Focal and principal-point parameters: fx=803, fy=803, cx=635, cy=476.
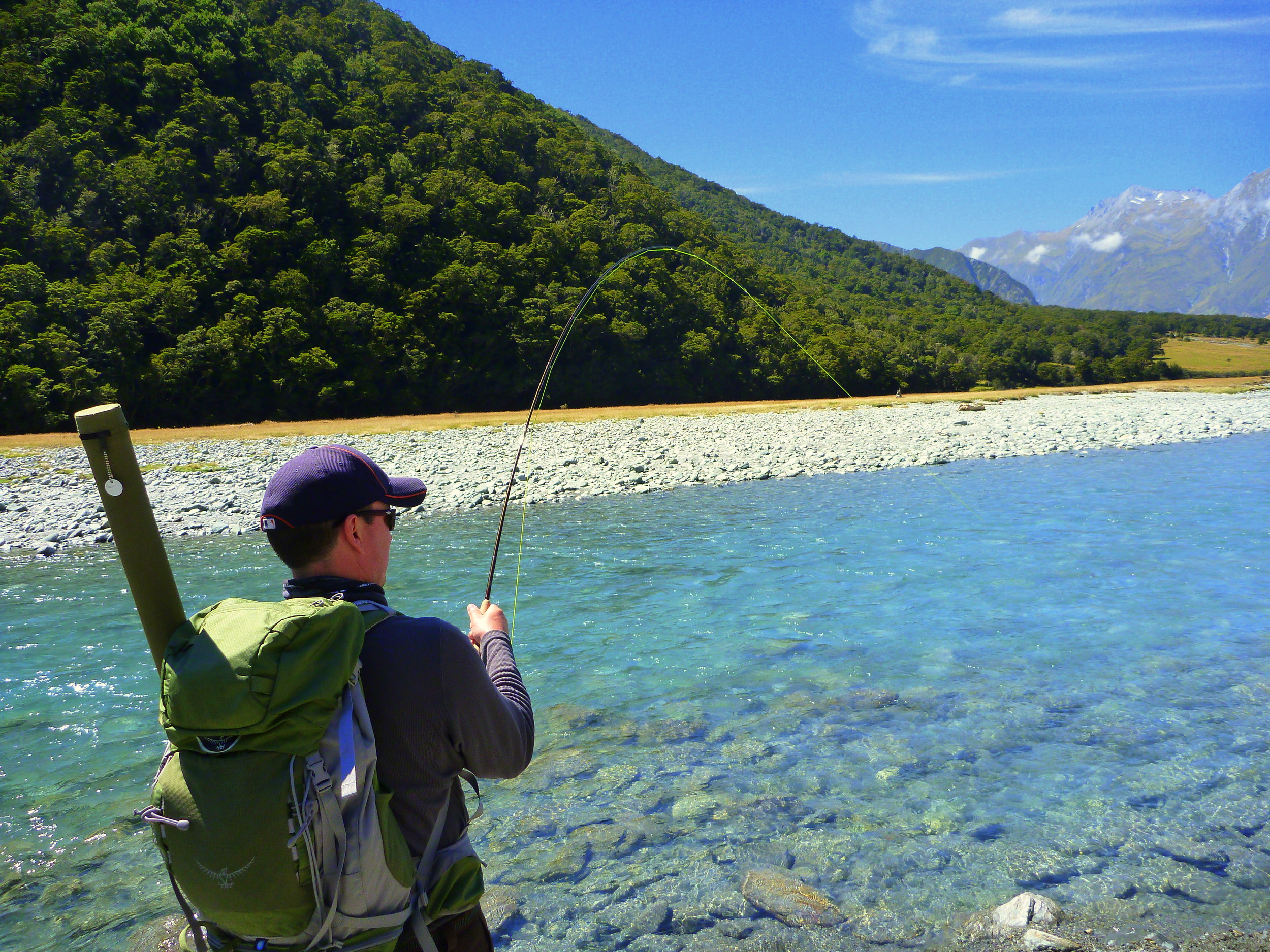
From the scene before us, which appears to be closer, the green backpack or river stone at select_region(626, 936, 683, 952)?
the green backpack

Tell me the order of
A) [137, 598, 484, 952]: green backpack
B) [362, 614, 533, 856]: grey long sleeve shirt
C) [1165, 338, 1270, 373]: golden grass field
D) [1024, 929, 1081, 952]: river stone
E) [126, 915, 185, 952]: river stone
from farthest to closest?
[1165, 338, 1270, 373]: golden grass field → [126, 915, 185, 952]: river stone → [1024, 929, 1081, 952]: river stone → [362, 614, 533, 856]: grey long sleeve shirt → [137, 598, 484, 952]: green backpack

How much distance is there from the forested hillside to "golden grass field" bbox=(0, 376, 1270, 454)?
10.1 feet

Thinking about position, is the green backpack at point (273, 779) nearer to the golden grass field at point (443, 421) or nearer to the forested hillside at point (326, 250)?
the golden grass field at point (443, 421)

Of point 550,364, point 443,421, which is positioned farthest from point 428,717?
point 443,421

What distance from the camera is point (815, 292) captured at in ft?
210

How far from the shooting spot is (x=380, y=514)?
182 centimetres

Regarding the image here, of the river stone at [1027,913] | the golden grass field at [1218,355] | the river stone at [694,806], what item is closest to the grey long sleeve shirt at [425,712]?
the river stone at [1027,913]

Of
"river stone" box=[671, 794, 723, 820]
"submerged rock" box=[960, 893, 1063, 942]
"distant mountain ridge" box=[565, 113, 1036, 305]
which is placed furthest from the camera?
"distant mountain ridge" box=[565, 113, 1036, 305]

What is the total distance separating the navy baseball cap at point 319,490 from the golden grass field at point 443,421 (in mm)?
26089

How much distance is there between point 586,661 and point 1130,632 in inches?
194

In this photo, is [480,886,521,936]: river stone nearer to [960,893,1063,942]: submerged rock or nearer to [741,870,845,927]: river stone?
[741,870,845,927]: river stone

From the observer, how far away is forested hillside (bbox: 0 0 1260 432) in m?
34.3

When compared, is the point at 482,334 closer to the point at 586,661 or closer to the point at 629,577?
the point at 629,577

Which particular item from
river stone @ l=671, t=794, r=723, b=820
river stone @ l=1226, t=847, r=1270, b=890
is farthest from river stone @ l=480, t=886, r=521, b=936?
river stone @ l=1226, t=847, r=1270, b=890
